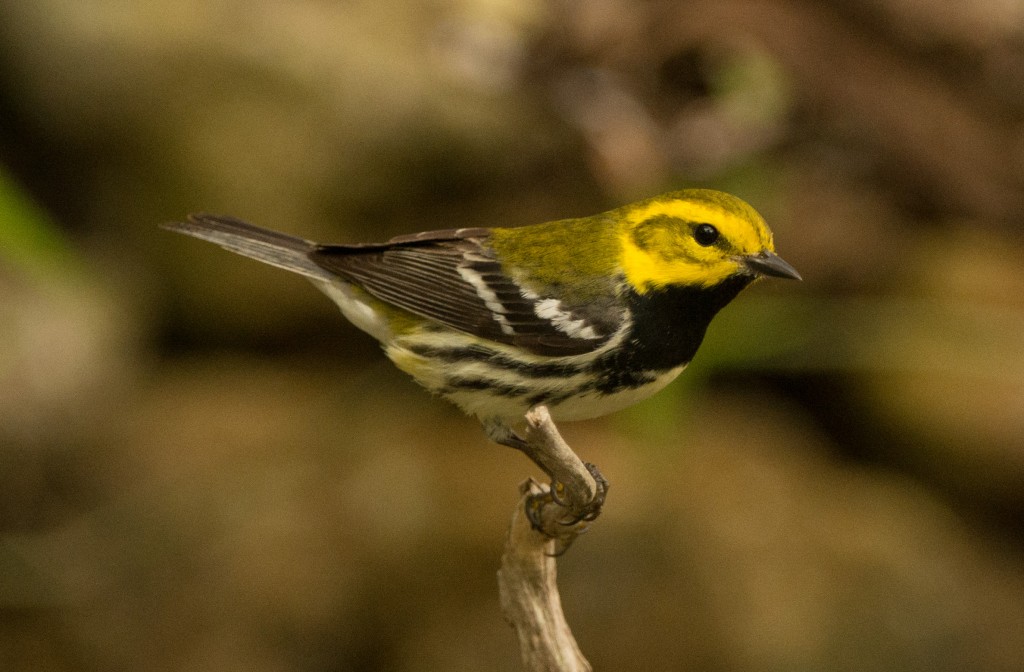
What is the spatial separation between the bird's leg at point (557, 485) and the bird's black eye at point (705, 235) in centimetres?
62

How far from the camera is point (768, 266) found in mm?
3236

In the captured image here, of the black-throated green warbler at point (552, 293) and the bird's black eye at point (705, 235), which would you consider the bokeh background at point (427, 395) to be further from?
the bird's black eye at point (705, 235)

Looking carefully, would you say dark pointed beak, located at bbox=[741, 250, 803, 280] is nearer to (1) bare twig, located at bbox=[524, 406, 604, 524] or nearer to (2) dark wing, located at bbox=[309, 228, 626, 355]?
(2) dark wing, located at bbox=[309, 228, 626, 355]

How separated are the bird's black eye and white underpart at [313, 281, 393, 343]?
98cm

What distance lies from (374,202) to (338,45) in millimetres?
788

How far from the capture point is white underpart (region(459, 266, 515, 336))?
11.2 feet

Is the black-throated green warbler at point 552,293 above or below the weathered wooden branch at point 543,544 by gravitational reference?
above

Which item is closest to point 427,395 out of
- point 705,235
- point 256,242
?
point 256,242

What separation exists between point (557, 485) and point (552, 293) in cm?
53

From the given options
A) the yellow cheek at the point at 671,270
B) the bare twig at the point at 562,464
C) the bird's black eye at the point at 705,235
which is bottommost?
the bare twig at the point at 562,464

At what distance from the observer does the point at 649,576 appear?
215 inches

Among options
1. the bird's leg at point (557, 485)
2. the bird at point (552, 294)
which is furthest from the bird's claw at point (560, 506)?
the bird at point (552, 294)

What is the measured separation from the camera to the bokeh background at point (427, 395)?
18.4ft

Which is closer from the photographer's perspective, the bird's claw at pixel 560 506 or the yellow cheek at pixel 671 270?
the bird's claw at pixel 560 506
